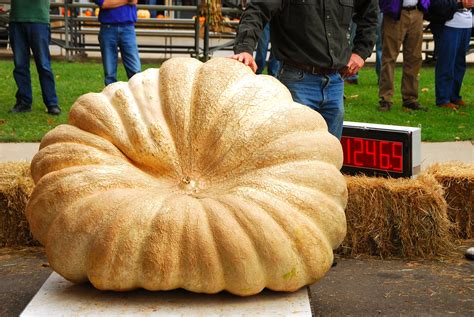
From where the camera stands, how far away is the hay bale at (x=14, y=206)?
5980mm

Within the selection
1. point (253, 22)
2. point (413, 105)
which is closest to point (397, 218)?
point (253, 22)

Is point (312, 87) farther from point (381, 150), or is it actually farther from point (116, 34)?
point (116, 34)

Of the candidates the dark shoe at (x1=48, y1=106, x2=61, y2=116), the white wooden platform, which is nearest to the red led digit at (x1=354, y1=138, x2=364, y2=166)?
the white wooden platform

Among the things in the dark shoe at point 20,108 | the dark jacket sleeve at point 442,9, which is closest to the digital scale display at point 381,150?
the dark jacket sleeve at point 442,9

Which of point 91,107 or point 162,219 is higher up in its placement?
point 91,107

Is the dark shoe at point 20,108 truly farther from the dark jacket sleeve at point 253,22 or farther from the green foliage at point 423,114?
the dark jacket sleeve at point 253,22

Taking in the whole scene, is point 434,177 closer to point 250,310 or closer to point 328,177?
point 328,177

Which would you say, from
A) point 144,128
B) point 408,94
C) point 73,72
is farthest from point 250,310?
point 73,72

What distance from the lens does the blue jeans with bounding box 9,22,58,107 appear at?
33.4 feet

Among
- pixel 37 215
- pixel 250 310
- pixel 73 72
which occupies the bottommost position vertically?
pixel 73 72

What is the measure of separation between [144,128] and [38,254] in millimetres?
2119

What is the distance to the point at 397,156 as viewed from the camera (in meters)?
6.27

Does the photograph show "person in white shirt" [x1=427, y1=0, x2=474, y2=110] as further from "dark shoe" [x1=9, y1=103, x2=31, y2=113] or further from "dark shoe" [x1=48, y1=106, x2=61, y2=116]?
"dark shoe" [x1=9, y1=103, x2=31, y2=113]

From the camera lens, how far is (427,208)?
5824 millimetres
